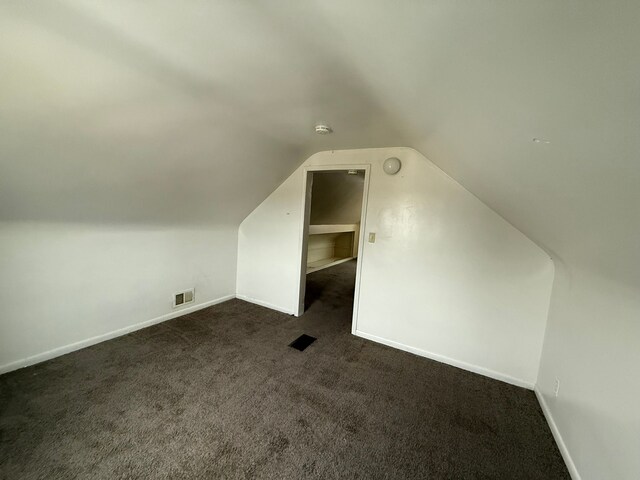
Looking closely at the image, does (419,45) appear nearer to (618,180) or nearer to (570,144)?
(570,144)

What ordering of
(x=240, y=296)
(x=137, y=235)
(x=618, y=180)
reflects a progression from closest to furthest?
1. (x=618, y=180)
2. (x=137, y=235)
3. (x=240, y=296)

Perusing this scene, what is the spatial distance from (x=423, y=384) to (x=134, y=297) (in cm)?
272

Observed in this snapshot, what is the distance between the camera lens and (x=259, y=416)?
155cm

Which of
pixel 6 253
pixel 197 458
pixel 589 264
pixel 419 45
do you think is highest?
pixel 419 45

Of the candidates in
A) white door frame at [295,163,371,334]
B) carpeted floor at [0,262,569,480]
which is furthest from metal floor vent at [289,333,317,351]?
white door frame at [295,163,371,334]

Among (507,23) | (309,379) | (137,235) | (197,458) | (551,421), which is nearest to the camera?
(507,23)

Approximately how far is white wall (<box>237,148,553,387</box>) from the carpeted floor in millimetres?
238

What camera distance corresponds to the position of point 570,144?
69 centimetres

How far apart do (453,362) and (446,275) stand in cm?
79

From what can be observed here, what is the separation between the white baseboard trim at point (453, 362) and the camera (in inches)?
81.2

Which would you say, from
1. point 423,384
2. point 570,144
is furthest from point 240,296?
point 570,144

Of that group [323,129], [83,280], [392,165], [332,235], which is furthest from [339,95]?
[332,235]

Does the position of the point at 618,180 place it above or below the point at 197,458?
above

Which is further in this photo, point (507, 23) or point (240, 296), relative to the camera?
point (240, 296)
